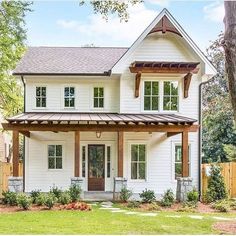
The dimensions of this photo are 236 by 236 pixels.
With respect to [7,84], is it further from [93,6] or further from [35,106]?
[93,6]

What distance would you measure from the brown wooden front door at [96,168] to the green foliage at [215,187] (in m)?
5.05

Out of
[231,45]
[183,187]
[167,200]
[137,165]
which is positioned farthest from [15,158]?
[231,45]

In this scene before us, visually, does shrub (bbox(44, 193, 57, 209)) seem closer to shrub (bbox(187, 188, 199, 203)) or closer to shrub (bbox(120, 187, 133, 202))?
shrub (bbox(120, 187, 133, 202))

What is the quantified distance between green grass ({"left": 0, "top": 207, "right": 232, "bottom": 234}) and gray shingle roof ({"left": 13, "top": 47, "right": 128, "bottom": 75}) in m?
8.14

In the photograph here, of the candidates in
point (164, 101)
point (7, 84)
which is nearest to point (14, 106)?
point (7, 84)

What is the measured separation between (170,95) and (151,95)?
0.88m

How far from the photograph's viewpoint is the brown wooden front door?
19.0 metres

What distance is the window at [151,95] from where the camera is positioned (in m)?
18.5

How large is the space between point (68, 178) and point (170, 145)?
16.3 feet

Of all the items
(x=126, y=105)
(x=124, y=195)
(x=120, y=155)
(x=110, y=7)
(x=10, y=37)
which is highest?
(x=10, y=37)

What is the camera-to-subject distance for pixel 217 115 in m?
26.8

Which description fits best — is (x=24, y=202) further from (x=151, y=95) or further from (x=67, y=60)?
(x=67, y=60)

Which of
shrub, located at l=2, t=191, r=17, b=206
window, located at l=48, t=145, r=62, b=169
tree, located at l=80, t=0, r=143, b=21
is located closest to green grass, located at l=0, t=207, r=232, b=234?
shrub, located at l=2, t=191, r=17, b=206

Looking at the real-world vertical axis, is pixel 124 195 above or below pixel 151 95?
below
